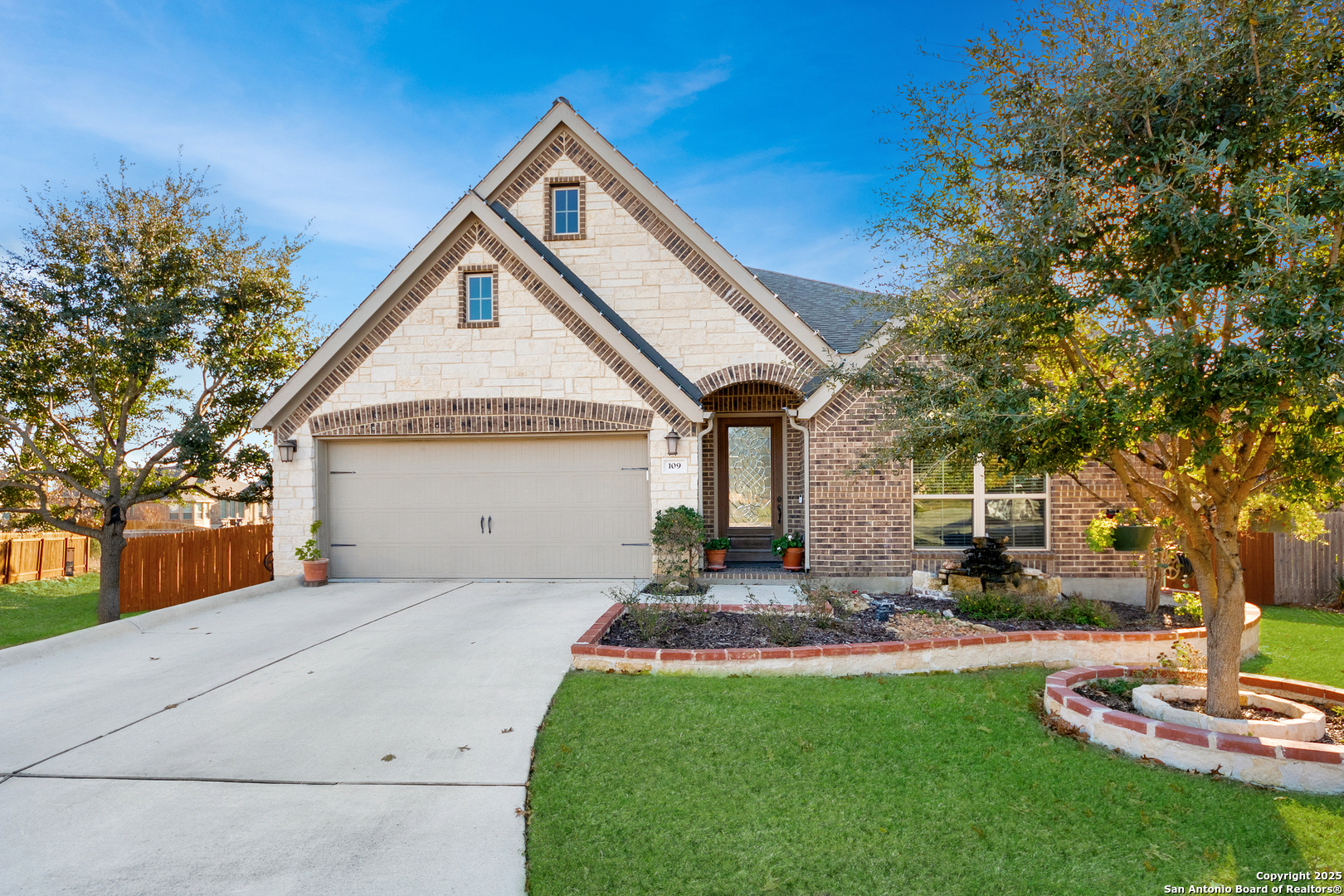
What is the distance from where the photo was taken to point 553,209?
12.7m

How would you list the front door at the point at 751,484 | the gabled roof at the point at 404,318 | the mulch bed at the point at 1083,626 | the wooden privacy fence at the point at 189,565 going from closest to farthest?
the mulch bed at the point at 1083,626 → the gabled roof at the point at 404,318 → the wooden privacy fence at the point at 189,565 → the front door at the point at 751,484

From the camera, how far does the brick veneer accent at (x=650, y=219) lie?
1163 centimetres

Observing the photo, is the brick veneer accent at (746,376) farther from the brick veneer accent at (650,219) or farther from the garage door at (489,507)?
the garage door at (489,507)

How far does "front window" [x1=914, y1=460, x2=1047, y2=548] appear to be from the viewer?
411 inches

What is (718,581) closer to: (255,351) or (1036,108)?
(1036,108)

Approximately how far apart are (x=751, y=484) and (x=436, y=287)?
7238mm

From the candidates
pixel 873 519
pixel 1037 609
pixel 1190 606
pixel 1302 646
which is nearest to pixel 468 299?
pixel 873 519

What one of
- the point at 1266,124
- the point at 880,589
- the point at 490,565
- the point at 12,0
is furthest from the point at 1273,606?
the point at 12,0

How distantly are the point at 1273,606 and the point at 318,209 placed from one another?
18.0m

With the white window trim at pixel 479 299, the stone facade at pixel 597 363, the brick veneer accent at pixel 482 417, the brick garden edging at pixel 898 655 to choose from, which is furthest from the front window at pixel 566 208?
the brick garden edging at pixel 898 655

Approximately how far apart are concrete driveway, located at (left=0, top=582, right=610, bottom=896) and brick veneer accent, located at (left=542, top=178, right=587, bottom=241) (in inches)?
299

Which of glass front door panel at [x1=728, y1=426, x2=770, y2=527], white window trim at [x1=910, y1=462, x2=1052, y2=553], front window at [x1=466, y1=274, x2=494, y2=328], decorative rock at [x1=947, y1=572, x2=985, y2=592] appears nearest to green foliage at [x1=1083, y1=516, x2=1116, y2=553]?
white window trim at [x1=910, y1=462, x2=1052, y2=553]

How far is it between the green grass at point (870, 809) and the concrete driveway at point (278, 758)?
474mm

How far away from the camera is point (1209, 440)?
169 inches
